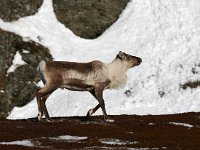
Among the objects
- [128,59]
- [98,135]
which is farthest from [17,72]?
[98,135]

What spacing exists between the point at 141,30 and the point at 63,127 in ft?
123

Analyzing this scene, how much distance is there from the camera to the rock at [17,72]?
184 feet

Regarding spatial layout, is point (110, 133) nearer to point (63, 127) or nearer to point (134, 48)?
point (63, 127)

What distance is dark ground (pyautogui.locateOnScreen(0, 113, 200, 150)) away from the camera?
24188mm

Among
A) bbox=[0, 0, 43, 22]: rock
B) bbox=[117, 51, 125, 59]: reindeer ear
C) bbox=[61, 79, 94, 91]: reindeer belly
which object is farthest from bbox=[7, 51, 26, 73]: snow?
bbox=[61, 79, 94, 91]: reindeer belly

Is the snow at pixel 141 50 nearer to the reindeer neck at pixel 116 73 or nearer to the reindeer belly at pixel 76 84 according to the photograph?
the reindeer neck at pixel 116 73

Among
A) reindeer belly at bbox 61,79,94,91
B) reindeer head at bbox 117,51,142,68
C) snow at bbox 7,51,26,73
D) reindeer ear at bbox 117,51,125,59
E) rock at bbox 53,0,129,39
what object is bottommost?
snow at bbox 7,51,26,73

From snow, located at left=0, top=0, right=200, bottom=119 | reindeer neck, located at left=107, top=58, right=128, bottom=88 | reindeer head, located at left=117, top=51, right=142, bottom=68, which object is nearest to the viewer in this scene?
reindeer neck, located at left=107, top=58, right=128, bottom=88

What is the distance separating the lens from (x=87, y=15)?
67688 mm

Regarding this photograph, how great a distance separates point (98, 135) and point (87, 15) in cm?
4204

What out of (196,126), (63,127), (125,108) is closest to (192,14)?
(125,108)

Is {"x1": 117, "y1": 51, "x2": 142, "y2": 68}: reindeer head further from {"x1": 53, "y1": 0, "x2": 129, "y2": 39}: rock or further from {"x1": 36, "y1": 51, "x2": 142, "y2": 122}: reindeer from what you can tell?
{"x1": 53, "y1": 0, "x2": 129, "y2": 39}: rock

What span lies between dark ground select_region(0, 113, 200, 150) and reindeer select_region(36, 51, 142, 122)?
68.4 inches

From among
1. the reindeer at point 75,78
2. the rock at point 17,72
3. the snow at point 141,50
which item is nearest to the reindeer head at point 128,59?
the reindeer at point 75,78
